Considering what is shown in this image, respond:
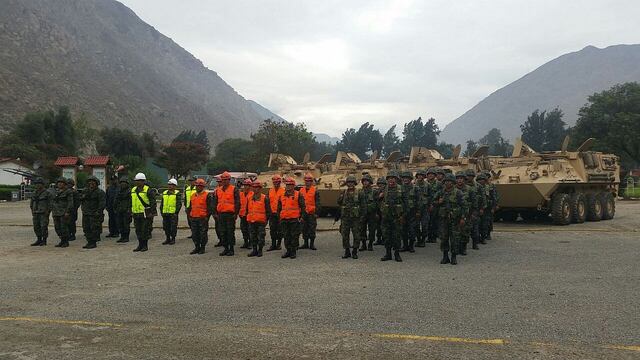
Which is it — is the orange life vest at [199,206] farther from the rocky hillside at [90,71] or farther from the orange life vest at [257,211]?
the rocky hillside at [90,71]

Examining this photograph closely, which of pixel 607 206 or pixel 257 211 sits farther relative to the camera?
pixel 607 206

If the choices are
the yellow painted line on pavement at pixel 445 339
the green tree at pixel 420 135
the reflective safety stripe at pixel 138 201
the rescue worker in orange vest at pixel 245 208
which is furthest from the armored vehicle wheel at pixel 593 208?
the green tree at pixel 420 135

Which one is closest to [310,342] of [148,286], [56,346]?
[56,346]

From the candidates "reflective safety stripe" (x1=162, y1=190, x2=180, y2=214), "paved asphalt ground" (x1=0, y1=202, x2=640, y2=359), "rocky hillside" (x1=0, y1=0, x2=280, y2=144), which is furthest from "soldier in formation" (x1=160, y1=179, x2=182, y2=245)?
"rocky hillside" (x1=0, y1=0, x2=280, y2=144)

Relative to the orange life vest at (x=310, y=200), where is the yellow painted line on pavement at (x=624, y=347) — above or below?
below

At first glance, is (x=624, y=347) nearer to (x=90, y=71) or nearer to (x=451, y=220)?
(x=451, y=220)

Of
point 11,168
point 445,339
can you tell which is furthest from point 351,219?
point 11,168

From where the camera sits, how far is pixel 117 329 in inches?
212

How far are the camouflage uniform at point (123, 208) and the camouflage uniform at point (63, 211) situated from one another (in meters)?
1.00

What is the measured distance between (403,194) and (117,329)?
6050 mm

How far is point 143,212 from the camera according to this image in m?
11.4

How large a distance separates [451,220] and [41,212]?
30.2 ft

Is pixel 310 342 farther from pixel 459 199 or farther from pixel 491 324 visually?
pixel 459 199

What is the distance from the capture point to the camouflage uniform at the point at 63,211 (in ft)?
39.3
